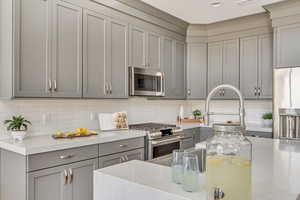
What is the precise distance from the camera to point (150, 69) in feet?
→ 11.4

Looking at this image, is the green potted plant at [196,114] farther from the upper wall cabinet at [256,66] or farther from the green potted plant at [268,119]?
the green potted plant at [268,119]

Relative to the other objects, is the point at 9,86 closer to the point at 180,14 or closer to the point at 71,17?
the point at 71,17

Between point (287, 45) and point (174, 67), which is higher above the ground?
point (287, 45)

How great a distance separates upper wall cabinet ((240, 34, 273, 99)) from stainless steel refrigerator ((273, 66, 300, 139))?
546 millimetres

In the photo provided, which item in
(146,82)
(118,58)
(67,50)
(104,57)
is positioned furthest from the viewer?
(146,82)

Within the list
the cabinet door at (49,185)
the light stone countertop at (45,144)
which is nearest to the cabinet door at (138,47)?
the light stone countertop at (45,144)

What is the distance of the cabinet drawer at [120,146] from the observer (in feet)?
8.00

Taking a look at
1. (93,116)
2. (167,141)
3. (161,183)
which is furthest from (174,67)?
(161,183)

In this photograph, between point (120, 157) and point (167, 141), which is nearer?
point (120, 157)

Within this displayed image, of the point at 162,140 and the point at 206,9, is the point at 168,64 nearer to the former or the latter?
the point at 206,9

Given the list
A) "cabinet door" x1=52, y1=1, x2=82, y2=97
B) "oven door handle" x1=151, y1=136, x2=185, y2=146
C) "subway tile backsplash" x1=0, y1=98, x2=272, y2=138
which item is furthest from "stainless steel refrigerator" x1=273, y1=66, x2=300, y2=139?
"cabinet door" x1=52, y1=1, x2=82, y2=97

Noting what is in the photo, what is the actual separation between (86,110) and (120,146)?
0.77 meters

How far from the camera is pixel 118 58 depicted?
3.01m

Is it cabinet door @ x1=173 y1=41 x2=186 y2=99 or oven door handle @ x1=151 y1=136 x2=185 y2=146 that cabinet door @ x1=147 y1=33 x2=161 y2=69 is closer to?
cabinet door @ x1=173 y1=41 x2=186 y2=99
